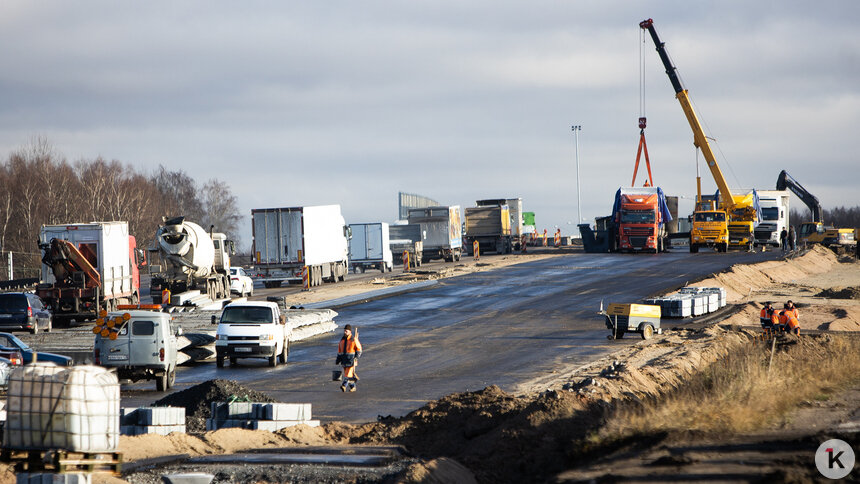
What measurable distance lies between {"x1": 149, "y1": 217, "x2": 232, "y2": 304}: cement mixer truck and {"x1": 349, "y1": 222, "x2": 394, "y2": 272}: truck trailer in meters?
21.1

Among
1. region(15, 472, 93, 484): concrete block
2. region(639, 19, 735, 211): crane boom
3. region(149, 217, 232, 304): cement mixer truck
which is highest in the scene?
region(639, 19, 735, 211): crane boom

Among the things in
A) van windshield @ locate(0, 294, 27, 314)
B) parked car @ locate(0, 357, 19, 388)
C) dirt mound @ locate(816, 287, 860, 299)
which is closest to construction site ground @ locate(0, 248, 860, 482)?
parked car @ locate(0, 357, 19, 388)

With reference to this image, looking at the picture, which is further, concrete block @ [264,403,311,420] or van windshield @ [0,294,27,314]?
van windshield @ [0,294,27,314]

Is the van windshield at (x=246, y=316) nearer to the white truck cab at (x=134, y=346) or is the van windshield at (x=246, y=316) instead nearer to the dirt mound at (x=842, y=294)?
the white truck cab at (x=134, y=346)

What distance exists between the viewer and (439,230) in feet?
227

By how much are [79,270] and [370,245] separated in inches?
1162

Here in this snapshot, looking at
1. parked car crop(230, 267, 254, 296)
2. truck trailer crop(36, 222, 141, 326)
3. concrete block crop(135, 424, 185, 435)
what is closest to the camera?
concrete block crop(135, 424, 185, 435)

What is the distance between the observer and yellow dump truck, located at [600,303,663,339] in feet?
90.5

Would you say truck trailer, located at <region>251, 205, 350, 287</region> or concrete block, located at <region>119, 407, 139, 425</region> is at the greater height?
truck trailer, located at <region>251, 205, 350, 287</region>

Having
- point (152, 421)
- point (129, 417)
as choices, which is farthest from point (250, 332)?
point (152, 421)

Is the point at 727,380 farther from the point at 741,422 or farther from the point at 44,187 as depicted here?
the point at 44,187

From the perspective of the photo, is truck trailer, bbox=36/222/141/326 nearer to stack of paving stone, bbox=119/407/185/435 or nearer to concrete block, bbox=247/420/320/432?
stack of paving stone, bbox=119/407/185/435

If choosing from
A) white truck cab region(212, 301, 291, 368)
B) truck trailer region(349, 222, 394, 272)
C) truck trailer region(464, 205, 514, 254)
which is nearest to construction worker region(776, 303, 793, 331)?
white truck cab region(212, 301, 291, 368)

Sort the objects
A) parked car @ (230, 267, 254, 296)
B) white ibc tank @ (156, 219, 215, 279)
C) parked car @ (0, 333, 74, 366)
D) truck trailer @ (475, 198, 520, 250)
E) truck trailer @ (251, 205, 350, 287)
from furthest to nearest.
→ truck trailer @ (475, 198, 520, 250)
truck trailer @ (251, 205, 350, 287)
parked car @ (230, 267, 254, 296)
white ibc tank @ (156, 219, 215, 279)
parked car @ (0, 333, 74, 366)
